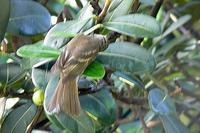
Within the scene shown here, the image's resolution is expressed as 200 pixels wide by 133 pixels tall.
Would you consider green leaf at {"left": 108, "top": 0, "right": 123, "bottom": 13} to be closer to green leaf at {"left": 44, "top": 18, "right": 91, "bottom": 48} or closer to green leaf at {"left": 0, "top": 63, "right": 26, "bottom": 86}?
green leaf at {"left": 44, "top": 18, "right": 91, "bottom": 48}

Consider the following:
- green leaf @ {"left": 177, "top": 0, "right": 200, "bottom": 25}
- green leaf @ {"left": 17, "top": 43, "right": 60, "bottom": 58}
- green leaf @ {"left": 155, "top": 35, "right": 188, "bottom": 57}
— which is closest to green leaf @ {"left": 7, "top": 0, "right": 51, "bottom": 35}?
green leaf @ {"left": 17, "top": 43, "right": 60, "bottom": 58}

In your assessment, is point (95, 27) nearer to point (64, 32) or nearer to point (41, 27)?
point (64, 32)

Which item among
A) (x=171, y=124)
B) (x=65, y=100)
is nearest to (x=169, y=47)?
(x=171, y=124)

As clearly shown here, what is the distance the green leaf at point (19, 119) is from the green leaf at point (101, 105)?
0.10 metres

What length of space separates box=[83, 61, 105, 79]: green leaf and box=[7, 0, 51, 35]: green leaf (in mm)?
223

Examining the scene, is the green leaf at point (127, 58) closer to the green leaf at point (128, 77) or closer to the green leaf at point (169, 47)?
the green leaf at point (128, 77)

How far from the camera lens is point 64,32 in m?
0.67

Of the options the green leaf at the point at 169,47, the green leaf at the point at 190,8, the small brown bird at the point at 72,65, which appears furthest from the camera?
the green leaf at the point at 190,8

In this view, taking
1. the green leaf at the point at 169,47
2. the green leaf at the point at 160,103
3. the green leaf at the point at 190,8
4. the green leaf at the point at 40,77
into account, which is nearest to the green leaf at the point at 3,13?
the green leaf at the point at 40,77

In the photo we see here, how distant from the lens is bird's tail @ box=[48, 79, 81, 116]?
2.06 feet

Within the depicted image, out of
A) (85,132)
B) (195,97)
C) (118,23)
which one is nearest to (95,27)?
(118,23)

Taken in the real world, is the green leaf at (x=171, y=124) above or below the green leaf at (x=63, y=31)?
below

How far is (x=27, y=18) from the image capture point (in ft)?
2.85

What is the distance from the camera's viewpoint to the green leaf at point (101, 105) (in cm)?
86
